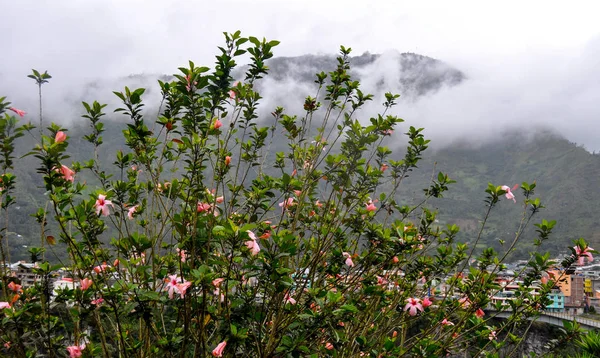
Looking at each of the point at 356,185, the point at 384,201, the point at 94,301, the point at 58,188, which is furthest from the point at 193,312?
the point at 384,201

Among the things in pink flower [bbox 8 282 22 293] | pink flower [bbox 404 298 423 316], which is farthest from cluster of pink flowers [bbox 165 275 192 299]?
pink flower [bbox 404 298 423 316]

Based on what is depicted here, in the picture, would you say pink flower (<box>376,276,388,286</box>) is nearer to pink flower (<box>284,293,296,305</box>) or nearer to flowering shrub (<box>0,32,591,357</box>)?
flowering shrub (<box>0,32,591,357</box>)

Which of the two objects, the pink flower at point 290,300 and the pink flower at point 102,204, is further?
the pink flower at point 290,300

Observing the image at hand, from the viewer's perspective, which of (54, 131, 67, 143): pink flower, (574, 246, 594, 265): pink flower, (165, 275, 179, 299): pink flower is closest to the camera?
(54, 131, 67, 143): pink flower

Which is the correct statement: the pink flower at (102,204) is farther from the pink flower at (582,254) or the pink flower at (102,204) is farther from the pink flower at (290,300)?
the pink flower at (582,254)

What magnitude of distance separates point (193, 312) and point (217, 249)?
45cm

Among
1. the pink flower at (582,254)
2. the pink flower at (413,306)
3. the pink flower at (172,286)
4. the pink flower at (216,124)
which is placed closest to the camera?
the pink flower at (172,286)

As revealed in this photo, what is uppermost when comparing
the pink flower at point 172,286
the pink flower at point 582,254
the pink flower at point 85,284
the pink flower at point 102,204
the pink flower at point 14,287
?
the pink flower at point 102,204

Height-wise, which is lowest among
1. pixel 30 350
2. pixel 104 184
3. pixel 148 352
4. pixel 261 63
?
pixel 30 350

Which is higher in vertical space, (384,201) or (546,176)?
(384,201)

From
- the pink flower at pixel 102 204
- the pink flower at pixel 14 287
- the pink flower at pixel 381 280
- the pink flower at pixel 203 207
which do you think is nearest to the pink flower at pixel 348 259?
the pink flower at pixel 381 280

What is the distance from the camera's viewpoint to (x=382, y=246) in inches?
124

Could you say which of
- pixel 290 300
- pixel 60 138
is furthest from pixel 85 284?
pixel 290 300

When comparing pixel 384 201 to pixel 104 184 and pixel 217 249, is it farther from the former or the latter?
pixel 104 184
